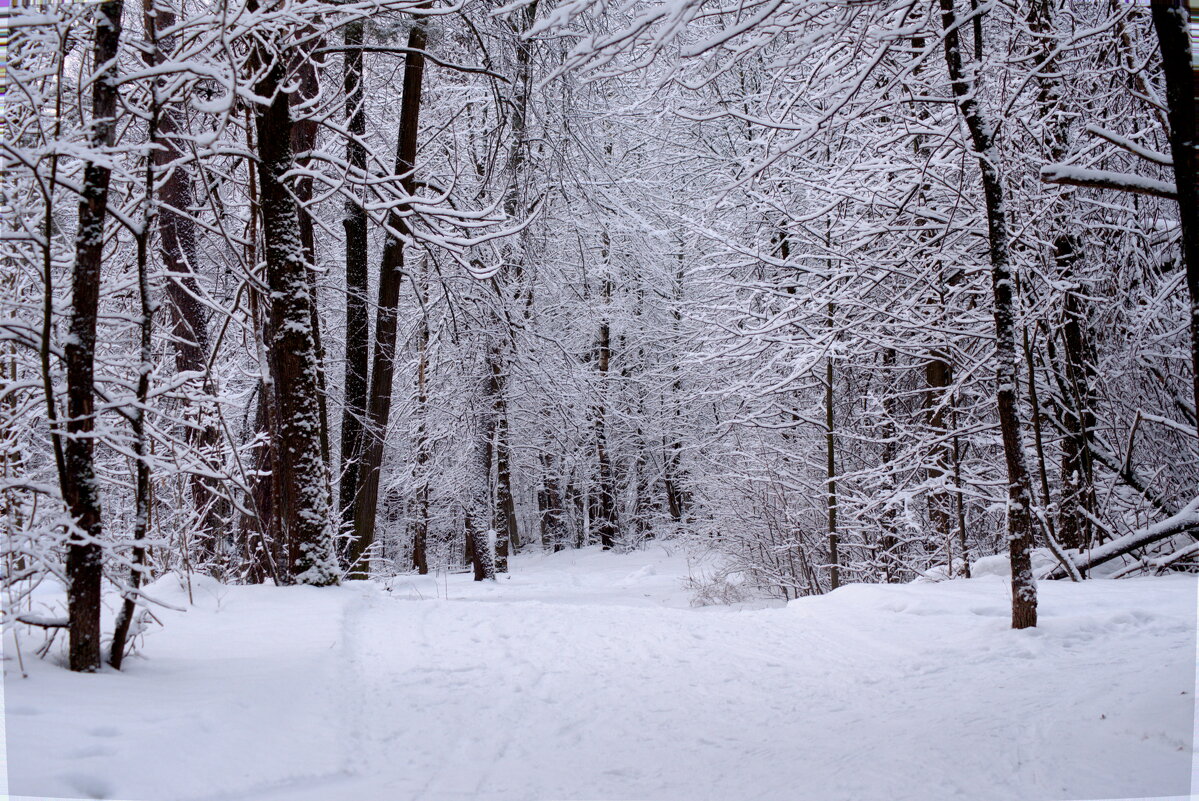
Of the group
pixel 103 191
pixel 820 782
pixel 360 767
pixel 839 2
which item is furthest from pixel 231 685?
pixel 839 2

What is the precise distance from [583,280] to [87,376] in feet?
23.3

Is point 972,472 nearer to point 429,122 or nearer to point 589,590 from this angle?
point 589,590

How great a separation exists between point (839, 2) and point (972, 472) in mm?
7435

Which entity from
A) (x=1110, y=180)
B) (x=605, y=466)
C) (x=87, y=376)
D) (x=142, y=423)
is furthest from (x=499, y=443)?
(x=1110, y=180)

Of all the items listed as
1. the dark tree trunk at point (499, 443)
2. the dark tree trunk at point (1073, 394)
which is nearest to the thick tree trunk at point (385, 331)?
the dark tree trunk at point (499, 443)

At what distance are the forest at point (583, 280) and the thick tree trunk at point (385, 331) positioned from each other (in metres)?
0.05

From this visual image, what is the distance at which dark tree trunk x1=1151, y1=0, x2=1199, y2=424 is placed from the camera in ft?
9.46

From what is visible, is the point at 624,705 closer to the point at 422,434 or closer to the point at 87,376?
the point at 87,376

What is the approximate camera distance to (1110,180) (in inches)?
126

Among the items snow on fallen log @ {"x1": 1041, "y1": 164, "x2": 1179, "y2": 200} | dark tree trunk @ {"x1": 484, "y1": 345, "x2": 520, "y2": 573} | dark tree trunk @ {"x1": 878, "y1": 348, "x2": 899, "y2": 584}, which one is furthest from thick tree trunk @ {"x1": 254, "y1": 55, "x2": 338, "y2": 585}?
dark tree trunk @ {"x1": 878, "y1": 348, "x2": 899, "y2": 584}

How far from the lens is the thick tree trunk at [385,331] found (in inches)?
347

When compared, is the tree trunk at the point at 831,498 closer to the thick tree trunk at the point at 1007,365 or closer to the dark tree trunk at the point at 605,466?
the thick tree trunk at the point at 1007,365

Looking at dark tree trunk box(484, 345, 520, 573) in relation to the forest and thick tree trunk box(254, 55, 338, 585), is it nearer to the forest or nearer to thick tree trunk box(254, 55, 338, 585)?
the forest

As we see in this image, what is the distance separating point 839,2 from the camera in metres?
3.29
